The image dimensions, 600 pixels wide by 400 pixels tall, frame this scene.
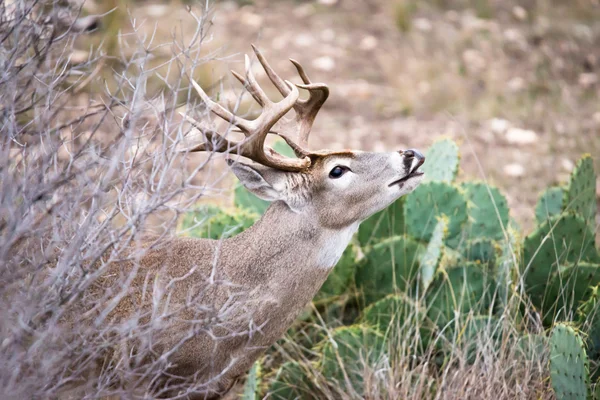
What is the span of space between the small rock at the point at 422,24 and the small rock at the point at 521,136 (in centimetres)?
241

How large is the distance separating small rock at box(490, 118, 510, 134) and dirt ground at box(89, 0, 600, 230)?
10 millimetres

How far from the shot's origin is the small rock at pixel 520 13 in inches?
384

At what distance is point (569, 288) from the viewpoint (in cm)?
427

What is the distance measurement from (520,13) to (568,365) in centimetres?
730

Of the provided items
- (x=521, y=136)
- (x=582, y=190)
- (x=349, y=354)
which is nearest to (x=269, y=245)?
(x=349, y=354)

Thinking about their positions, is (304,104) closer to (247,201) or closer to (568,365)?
(247,201)

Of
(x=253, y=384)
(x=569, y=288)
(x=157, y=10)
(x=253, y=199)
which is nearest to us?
(x=253, y=384)

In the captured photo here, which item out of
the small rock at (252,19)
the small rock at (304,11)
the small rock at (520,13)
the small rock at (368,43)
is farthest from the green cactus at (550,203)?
the small rock at (304,11)

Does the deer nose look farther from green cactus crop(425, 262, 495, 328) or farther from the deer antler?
green cactus crop(425, 262, 495, 328)

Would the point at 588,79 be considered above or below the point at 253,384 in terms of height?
below

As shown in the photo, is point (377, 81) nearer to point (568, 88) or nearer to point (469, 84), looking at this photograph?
point (469, 84)

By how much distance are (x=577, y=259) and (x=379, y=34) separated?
5.88 meters

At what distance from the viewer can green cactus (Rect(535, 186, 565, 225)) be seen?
5000 mm

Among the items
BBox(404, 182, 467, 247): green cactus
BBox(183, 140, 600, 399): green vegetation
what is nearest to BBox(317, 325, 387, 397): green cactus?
BBox(183, 140, 600, 399): green vegetation
